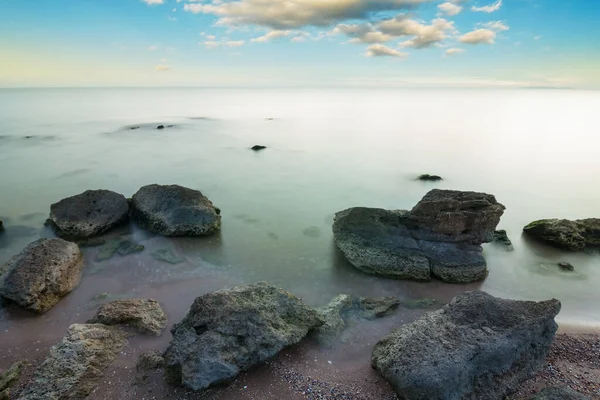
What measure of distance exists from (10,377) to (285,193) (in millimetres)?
11457

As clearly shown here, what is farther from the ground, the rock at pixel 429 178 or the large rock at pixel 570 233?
the large rock at pixel 570 233

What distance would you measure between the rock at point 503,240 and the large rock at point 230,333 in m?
6.95

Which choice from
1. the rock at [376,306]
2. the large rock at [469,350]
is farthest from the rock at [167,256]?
the large rock at [469,350]

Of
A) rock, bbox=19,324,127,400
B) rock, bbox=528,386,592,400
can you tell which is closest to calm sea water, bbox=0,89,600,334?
rock, bbox=19,324,127,400

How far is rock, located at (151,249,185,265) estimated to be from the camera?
8.87 m

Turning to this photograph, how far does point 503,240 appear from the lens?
10.4 m

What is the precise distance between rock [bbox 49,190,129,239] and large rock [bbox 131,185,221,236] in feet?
1.68

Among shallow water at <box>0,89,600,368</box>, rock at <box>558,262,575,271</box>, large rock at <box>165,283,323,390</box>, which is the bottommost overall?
shallow water at <box>0,89,600,368</box>

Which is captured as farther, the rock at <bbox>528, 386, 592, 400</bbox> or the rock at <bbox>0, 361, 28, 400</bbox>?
the rock at <bbox>0, 361, 28, 400</bbox>

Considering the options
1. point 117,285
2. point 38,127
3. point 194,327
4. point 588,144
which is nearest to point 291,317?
point 194,327

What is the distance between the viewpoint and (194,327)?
521 centimetres

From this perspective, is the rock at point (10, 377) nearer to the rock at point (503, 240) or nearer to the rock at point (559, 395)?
the rock at point (559, 395)

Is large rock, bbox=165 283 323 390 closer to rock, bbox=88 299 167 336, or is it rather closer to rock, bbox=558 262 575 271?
rock, bbox=88 299 167 336

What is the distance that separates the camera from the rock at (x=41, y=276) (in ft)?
21.8
